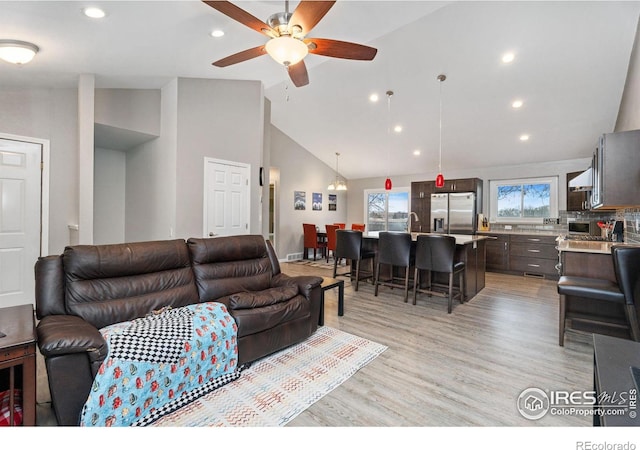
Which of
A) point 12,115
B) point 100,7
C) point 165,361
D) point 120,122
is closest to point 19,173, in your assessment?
point 12,115

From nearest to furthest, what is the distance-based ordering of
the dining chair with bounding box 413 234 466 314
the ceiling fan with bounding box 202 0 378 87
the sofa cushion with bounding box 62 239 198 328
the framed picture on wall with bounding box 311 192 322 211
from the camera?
the ceiling fan with bounding box 202 0 378 87, the sofa cushion with bounding box 62 239 198 328, the dining chair with bounding box 413 234 466 314, the framed picture on wall with bounding box 311 192 322 211

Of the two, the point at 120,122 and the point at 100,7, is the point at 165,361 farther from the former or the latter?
the point at 120,122

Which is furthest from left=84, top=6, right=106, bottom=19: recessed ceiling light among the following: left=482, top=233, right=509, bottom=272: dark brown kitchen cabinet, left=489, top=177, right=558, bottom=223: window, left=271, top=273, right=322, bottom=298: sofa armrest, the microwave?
the microwave

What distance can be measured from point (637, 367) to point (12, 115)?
529 cm

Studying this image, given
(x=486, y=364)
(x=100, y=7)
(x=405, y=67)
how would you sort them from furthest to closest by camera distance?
(x=405, y=67)
(x=486, y=364)
(x=100, y=7)

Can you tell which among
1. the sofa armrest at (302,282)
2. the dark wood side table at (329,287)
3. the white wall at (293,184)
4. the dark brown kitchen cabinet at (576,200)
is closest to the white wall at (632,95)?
the dark brown kitchen cabinet at (576,200)

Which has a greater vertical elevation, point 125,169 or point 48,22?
point 48,22

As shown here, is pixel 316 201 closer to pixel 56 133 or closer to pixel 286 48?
pixel 56 133

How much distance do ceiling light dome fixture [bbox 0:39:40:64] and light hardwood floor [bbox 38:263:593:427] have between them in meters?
2.70

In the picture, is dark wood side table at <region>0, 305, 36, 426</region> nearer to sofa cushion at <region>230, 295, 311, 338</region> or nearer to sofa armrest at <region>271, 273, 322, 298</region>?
sofa cushion at <region>230, 295, 311, 338</region>

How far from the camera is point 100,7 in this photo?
7.55 ft

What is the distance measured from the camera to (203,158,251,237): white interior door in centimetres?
433

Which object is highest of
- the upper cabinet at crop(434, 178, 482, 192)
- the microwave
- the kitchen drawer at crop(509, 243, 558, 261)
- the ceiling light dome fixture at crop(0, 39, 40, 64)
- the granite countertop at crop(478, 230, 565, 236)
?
the ceiling light dome fixture at crop(0, 39, 40, 64)

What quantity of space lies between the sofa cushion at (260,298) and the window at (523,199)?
233 inches
